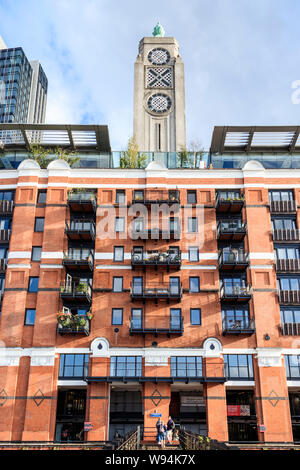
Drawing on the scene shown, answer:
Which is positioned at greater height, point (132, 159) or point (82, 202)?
point (132, 159)

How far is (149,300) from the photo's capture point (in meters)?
38.3

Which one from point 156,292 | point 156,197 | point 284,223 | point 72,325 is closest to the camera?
point 72,325

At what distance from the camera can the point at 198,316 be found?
38.0 metres

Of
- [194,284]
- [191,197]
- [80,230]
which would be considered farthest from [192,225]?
[80,230]

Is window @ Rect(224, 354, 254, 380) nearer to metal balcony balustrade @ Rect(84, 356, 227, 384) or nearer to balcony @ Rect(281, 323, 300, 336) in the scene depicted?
metal balcony balustrade @ Rect(84, 356, 227, 384)

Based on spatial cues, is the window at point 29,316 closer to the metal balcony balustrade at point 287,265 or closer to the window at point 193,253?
the window at point 193,253

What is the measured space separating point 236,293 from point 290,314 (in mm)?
4934

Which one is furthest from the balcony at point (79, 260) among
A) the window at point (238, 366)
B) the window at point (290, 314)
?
the window at point (290, 314)

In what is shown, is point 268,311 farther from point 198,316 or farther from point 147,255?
point 147,255

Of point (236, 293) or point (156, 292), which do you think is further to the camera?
point (156, 292)

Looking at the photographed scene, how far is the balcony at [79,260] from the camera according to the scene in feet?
125

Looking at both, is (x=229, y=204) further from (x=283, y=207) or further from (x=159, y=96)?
(x=159, y=96)

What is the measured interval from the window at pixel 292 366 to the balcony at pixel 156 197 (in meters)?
16.4
